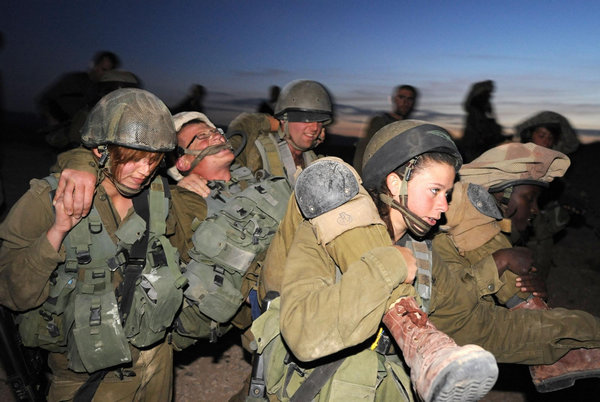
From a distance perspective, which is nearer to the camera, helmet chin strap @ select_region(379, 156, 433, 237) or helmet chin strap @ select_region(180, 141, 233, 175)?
helmet chin strap @ select_region(379, 156, 433, 237)

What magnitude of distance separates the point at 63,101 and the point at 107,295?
453 cm

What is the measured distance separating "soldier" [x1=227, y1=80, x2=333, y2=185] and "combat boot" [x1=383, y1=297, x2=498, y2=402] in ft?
9.46

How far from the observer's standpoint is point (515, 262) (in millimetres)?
2613

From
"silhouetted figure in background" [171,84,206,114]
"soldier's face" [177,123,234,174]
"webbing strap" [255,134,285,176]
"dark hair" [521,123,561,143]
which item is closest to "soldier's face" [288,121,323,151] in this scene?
"webbing strap" [255,134,285,176]

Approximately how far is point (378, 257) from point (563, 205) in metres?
5.88

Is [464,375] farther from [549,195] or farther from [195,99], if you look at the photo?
[195,99]

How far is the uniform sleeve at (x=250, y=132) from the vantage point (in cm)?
420

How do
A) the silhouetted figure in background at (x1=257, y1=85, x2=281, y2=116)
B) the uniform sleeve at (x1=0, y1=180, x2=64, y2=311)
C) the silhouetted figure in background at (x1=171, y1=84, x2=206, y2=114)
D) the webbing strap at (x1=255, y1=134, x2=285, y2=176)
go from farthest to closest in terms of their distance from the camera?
the silhouetted figure in background at (x1=257, y1=85, x2=281, y2=116)
the silhouetted figure in background at (x1=171, y1=84, x2=206, y2=114)
the webbing strap at (x1=255, y1=134, x2=285, y2=176)
the uniform sleeve at (x1=0, y1=180, x2=64, y2=311)

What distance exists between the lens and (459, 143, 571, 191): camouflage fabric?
304 centimetres

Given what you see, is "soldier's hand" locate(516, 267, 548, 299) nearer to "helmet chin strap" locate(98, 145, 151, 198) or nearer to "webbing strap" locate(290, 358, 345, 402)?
"webbing strap" locate(290, 358, 345, 402)

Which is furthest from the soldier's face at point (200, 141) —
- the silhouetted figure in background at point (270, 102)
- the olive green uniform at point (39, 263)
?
the silhouetted figure in background at point (270, 102)

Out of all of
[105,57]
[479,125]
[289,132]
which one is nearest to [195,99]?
[105,57]

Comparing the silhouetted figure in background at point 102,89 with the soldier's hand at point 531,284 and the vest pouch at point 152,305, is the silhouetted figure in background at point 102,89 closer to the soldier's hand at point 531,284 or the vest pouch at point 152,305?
the vest pouch at point 152,305

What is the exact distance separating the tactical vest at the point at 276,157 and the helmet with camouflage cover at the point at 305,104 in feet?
1.08
